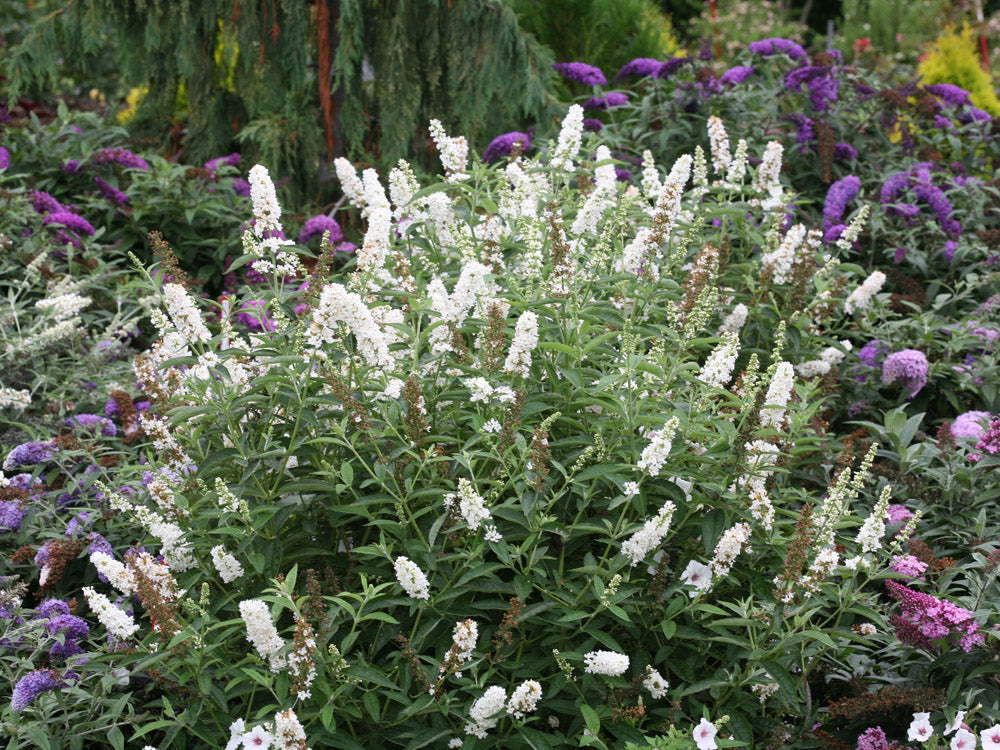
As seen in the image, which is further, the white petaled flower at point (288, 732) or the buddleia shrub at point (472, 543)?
the buddleia shrub at point (472, 543)

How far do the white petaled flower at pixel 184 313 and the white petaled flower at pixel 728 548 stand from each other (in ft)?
4.28

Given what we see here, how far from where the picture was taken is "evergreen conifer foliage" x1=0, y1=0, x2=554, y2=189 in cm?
528

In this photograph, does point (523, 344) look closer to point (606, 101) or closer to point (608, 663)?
point (608, 663)

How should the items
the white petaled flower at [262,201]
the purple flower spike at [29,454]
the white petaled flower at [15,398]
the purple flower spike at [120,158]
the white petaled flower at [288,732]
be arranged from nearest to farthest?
1. the white petaled flower at [288,732]
2. the white petaled flower at [262,201]
3. the purple flower spike at [29,454]
4. the white petaled flower at [15,398]
5. the purple flower spike at [120,158]

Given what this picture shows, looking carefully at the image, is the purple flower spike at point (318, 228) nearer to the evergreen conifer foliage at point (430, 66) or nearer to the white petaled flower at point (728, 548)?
the evergreen conifer foliage at point (430, 66)

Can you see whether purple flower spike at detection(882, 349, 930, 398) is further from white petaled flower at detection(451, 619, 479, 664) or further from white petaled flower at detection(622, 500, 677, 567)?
white petaled flower at detection(451, 619, 479, 664)

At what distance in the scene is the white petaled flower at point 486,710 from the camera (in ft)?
6.42

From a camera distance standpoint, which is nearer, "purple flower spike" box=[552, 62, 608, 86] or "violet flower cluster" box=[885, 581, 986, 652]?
"violet flower cluster" box=[885, 581, 986, 652]

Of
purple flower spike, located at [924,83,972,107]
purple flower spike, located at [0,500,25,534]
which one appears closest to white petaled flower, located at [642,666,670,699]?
purple flower spike, located at [0,500,25,534]

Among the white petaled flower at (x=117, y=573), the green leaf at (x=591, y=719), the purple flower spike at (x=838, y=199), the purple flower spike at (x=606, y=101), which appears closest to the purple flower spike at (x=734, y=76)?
the purple flower spike at (x=606, y=101)

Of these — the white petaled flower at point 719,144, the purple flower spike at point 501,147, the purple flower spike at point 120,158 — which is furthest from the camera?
the purple flower spike at point 120,158

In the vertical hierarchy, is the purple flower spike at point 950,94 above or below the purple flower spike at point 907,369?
above

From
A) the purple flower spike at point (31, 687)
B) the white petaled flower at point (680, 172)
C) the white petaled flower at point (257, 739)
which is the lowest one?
the purple flower spike at point (31, 687)

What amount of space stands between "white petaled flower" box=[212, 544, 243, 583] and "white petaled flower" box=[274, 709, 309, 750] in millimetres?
425
